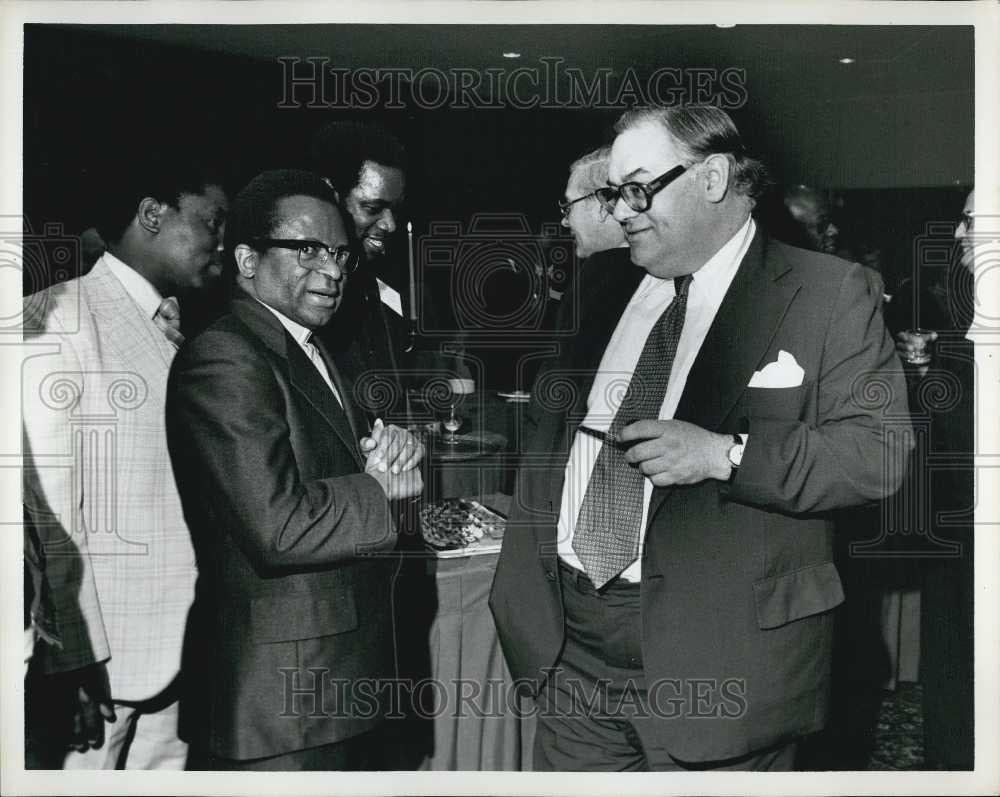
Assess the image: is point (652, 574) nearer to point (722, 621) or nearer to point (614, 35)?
point (722, 621)

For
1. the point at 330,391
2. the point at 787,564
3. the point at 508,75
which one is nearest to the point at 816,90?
the point at 508,75

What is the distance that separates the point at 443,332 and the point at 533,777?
119 centimetres

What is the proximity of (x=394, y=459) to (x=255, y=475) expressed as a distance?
372 millimetres

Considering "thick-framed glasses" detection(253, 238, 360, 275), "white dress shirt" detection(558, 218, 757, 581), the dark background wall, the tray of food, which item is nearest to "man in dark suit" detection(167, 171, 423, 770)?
"thick-framed glasses" detection(253, 238, 360, 275)

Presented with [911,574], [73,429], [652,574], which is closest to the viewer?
[652,574]

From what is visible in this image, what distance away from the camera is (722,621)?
2273mm

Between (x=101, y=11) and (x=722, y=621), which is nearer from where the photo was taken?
(x=722, y=621)

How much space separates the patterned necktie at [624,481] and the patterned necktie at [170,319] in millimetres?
1072

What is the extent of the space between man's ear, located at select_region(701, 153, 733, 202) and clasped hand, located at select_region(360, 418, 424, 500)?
953 mm

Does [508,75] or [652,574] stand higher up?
[508,75]

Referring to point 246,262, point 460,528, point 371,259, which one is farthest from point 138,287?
point 460,528

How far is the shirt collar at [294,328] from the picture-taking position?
2362 millimetres

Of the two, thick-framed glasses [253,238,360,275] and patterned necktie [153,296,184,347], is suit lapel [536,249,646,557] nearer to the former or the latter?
thick-framed glasses [253,238,360,275]

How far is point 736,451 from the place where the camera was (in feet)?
7.23
